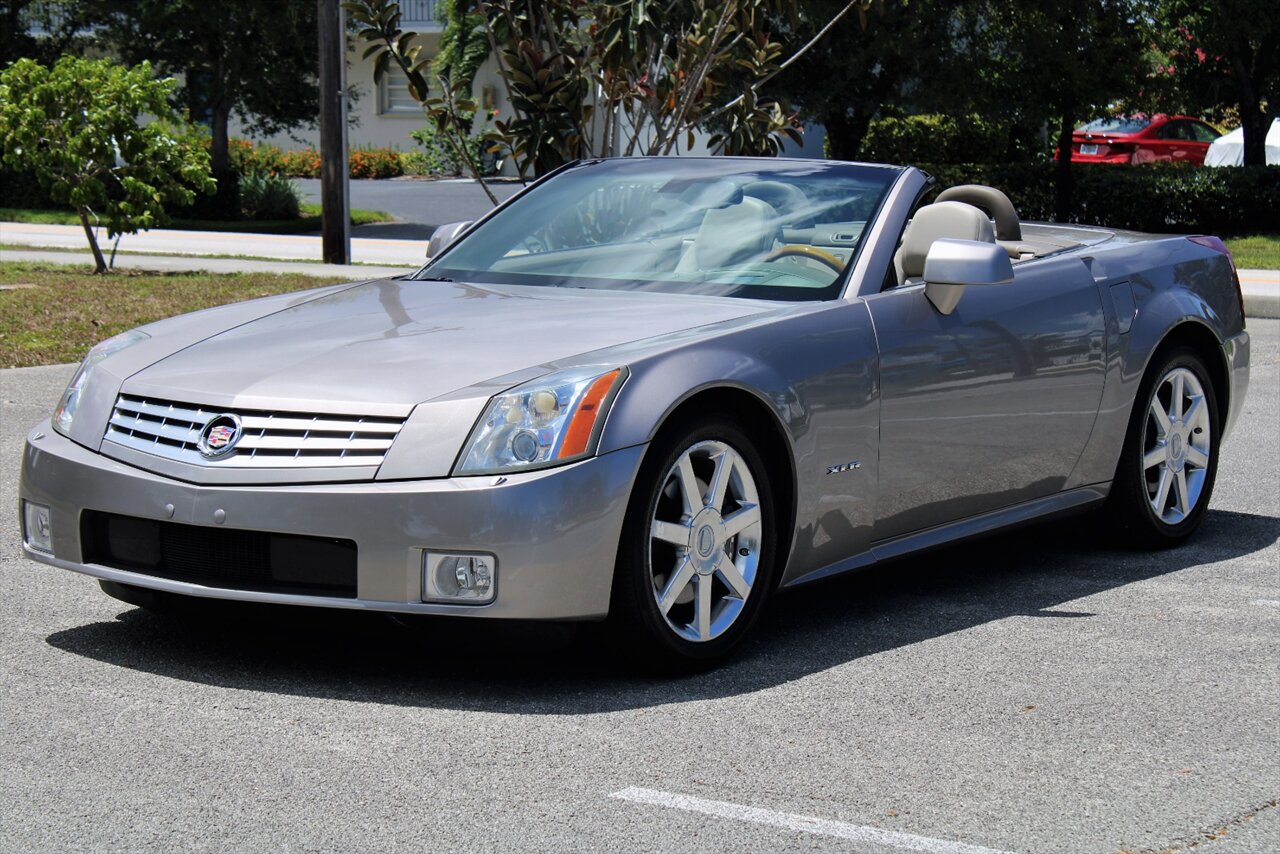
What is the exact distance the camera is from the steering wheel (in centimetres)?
561

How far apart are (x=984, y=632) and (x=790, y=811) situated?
1.81m

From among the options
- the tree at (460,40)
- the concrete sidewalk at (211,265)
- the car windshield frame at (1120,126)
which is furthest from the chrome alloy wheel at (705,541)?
the car windshield frame at (1120,126)

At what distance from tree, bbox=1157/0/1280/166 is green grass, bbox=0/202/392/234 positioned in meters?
13.1

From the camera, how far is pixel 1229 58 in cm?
2620

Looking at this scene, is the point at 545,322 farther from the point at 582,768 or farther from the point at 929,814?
the point at 929,814

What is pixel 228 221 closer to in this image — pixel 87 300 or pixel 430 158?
pixel 430 158

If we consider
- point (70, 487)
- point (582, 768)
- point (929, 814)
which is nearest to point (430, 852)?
point (582, 768)

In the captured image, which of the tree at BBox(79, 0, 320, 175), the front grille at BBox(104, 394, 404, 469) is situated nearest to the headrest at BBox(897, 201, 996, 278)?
the front grille at BBox(104, 394, 404, 469)

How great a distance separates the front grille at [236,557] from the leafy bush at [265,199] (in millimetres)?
27674

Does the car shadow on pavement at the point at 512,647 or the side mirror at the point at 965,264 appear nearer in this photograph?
the car shadow on pavement at the point at 512,647

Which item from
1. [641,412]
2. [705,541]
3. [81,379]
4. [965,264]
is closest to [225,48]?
[81,379]

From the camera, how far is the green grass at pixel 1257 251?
21.2 meters

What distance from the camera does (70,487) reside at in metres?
4.82

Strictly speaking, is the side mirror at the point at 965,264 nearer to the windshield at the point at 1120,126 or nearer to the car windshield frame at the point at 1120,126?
the car windshield frame at the point at 1120,126
